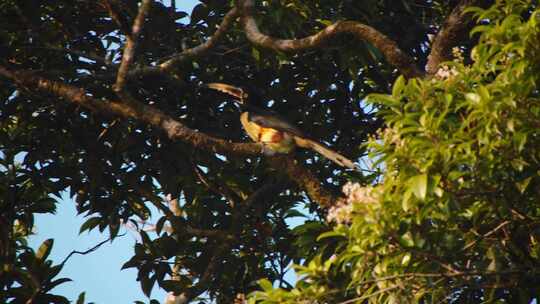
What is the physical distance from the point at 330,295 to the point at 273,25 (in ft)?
10.8

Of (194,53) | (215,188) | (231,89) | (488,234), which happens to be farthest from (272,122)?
(488,234)

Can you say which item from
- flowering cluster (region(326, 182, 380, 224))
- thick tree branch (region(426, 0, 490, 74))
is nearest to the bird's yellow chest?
thick tree branch (region(426, 0, 490, 74))

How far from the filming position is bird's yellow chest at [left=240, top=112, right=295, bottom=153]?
7.64 metres

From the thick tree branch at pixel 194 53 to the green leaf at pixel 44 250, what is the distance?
1.61 metres

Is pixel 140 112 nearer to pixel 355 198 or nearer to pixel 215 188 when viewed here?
pixel 215 188

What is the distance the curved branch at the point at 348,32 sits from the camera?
6133 mm

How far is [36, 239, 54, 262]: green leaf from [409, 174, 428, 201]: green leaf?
3.90m

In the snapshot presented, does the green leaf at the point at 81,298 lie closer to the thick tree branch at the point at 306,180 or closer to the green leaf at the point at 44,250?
the green leaf at the point at 44,250

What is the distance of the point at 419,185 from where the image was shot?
424cm

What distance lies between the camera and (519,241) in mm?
4961

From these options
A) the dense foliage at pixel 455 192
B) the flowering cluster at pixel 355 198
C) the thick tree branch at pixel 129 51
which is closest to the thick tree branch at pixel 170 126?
the thick tree branch at pixel 129 51

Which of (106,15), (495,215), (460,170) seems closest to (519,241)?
(495,215)

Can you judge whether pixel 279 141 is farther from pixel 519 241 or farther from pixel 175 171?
pixel 519 241

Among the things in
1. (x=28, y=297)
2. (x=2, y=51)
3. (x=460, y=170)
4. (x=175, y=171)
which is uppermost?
(x=2, y=51)
